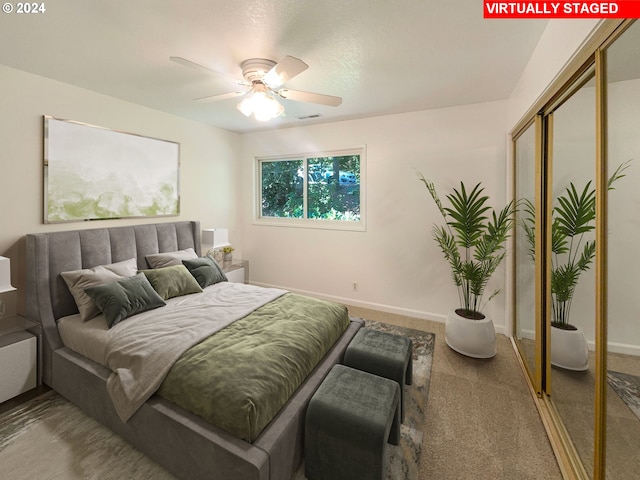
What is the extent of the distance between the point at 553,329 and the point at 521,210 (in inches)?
49.7

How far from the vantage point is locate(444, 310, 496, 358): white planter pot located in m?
2.64

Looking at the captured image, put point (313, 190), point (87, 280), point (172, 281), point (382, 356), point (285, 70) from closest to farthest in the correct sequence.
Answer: point (285, 70) < point (382, 356) < point (87, 280) < point (172, 281) < point (313, 190)

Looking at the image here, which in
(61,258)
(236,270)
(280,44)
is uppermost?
(280,44)

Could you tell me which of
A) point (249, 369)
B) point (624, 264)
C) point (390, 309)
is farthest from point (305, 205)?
point (624, 264)

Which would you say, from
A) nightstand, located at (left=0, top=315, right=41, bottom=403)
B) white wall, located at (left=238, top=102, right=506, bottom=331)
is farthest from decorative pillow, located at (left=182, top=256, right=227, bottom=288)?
white wall, located at (left=238, top=102, right=506, bottom=331)

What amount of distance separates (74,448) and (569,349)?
118 inches

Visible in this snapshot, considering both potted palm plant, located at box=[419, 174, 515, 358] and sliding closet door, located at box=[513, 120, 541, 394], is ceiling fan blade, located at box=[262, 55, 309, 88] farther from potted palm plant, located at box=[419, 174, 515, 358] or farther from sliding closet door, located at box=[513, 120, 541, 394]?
potted palm plant, located at box=[419, 174, 515, 358]

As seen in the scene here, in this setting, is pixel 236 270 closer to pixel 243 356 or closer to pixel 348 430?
pixel 243 356

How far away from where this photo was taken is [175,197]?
370 cm

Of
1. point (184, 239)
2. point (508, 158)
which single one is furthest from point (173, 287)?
point (508, 158)

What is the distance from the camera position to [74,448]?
1.67m

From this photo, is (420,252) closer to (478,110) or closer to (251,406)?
(478,110)

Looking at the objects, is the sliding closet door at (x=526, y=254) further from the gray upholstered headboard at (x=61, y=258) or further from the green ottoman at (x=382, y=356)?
the gray upholstered headboard at (x=61, y=258)

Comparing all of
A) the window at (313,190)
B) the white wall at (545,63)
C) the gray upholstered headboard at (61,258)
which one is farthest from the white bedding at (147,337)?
the white wall at (545,63)
